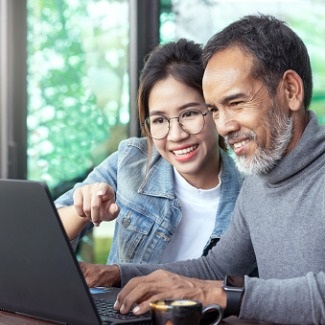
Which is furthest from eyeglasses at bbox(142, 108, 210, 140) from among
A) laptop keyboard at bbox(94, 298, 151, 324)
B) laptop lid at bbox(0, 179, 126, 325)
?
laptop lid at bbox(0, 179, 126, 325)

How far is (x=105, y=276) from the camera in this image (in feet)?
6.53

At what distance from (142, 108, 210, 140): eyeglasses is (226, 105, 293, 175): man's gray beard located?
42cm

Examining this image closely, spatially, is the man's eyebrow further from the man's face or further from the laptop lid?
the laptop lid

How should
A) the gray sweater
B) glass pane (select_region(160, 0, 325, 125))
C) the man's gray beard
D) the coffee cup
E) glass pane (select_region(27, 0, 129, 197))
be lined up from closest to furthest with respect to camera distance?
the coffee cup < the gray sweater < the man's gray beard < glass pane (select_region(160, 0, 325, 125)) < glass pane (select_region(27, 0, 129, 197))

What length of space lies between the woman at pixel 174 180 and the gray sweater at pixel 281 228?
0.22 metres

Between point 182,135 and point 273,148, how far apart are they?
471 mm

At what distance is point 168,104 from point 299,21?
6.21ft

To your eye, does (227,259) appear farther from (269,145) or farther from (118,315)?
(118,315)

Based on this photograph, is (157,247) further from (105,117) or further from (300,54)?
(105,117)

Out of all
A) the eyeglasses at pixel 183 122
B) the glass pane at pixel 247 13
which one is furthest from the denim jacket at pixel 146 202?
the glass pane at pixel 247 13

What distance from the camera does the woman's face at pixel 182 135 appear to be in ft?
8.03

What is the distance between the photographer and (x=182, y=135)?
7.98 feet

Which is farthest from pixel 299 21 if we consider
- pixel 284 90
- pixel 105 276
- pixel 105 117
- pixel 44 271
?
pixel 44 271

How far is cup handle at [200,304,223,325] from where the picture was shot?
1489mm
